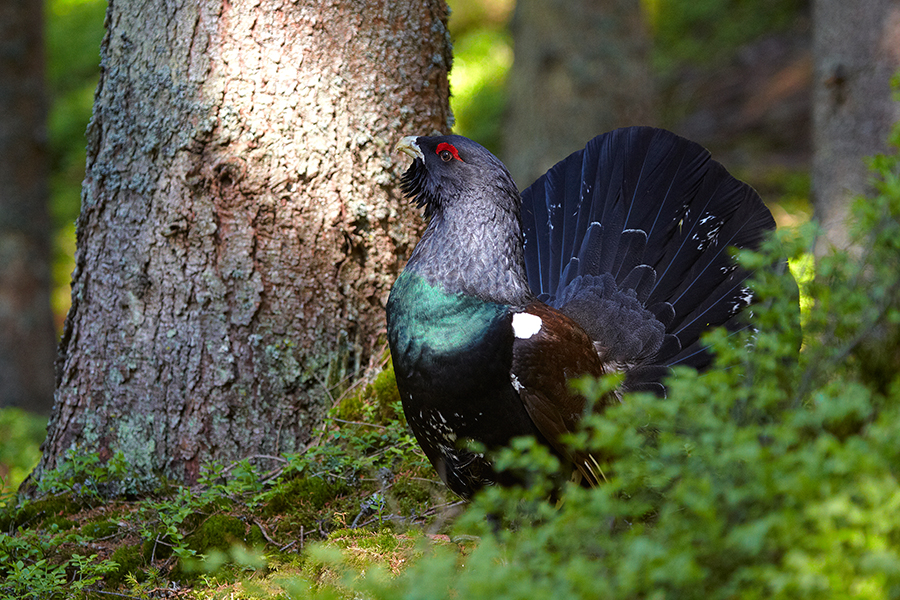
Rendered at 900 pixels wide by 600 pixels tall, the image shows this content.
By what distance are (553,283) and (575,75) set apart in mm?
6553

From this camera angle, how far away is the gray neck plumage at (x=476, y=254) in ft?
9.97

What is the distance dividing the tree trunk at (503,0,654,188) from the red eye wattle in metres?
→ 6.63

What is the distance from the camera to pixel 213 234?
369 centimetres

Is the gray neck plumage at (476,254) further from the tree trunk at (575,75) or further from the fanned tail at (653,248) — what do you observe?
the tree trunk at (575,75)

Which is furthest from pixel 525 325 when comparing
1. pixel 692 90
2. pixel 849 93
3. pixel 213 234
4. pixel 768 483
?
pixel 692 90

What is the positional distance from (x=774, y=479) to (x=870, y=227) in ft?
2.35

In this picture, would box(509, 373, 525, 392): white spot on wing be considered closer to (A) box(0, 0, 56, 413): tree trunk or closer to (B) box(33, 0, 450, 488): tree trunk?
(B) box(33, 0, 450, 488): tree trunk

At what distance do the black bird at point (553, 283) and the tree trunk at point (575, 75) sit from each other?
5.99m

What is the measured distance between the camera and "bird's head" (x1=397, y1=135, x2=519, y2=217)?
3240 millimetres

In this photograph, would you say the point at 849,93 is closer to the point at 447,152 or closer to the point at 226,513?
the point at 447,152

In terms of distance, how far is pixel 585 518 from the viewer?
1.62 meters

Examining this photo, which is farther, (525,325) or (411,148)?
(411,148)

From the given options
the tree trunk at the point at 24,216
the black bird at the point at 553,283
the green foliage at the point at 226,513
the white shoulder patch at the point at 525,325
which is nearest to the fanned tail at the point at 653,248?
the black bird at the point at 553,283

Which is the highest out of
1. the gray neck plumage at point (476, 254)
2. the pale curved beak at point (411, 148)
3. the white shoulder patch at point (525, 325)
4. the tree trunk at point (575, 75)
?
the tree trunk at point (575, 75)
